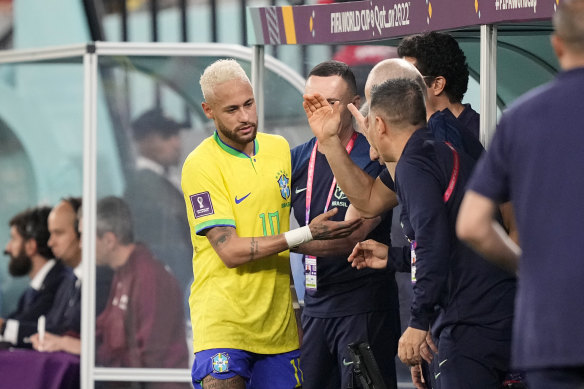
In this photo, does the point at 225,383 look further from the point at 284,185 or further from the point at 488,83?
the point at 488,83

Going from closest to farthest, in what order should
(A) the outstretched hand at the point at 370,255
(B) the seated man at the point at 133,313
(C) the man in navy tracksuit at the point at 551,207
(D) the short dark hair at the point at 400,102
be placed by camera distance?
(C) the man in navy tracksuit at the point at 551,207 → (D) the short dark hair at the point at 400,102 → (A) the outstretched hand at the point at 370,255 → (B) the seated man at the point at 133,313

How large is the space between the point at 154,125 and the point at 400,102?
154 inches

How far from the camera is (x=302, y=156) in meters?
5.41

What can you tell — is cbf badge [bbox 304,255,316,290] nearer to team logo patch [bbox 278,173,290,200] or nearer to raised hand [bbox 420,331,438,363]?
team logo patch [bbox 278,173,290,200]

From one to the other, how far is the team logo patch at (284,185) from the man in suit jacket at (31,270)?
10.8 feet

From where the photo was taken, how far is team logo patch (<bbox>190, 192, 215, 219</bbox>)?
4.83 m

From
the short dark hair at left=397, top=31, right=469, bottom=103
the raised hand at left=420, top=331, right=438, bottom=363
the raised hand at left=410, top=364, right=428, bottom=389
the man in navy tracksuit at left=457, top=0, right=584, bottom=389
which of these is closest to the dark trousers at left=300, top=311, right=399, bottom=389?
the raised hand at left=410, top=364, right=428, bottom=389

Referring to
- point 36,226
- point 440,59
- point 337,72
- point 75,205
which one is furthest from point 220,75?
point 36,226

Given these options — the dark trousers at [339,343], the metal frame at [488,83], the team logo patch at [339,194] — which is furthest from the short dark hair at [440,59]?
the dark trousers at [339,343]

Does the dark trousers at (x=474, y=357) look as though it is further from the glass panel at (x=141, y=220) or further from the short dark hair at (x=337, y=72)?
the glass panel at (x=141, y=220)

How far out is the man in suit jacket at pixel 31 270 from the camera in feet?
25.8

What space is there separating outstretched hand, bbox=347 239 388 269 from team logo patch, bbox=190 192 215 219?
23.9 inches

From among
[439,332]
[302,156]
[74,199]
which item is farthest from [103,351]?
[439,332]

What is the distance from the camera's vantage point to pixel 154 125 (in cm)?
795
